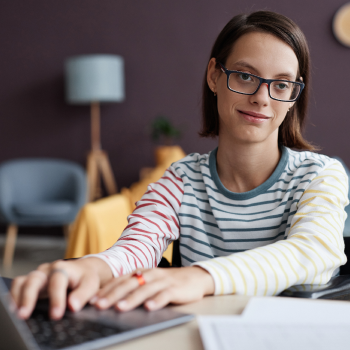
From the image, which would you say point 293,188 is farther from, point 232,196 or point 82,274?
point 82,274

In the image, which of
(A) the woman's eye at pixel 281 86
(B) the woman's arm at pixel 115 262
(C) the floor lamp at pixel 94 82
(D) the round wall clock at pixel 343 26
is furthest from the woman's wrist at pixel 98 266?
(D) the round wall clock at pixel 343 26

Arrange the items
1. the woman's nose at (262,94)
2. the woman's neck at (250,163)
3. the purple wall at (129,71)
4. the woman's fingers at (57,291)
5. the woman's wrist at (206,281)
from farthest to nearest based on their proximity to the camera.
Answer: the purple wall at (129,71)
the woman's neck at (250,163)
the woman's nose at (262,94)
the woman's wrist at (206,281)
the woman's fingers at (57,291)

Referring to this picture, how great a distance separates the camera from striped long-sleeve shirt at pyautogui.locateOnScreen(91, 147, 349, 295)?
792 mm

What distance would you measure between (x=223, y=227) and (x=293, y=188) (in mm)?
196

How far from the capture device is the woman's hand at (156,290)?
0.61 metres

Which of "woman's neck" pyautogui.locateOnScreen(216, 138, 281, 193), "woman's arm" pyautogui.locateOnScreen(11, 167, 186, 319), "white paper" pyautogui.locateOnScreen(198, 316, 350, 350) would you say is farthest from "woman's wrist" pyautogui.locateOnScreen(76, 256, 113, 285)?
"woman's neck" pyautogui.locateOnScreen(216, 138, 281, 193)

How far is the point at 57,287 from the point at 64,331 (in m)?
0.10

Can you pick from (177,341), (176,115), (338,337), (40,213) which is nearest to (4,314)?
(177,341)

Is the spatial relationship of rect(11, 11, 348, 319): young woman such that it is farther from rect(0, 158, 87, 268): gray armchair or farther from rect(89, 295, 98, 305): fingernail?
rect(0, 158, 87, 268): gray armchair

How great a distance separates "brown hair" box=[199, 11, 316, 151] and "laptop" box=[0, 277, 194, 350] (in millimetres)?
717

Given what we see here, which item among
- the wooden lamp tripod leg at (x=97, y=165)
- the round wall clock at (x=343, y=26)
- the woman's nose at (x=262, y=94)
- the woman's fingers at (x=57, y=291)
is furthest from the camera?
the wooden lamp tripod leg at (x=97, y=165)

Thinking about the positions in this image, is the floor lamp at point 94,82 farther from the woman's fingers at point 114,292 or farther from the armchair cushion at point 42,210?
the woman's fingers at point 114,292

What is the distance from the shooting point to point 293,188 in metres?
1.07

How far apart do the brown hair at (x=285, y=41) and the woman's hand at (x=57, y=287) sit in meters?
0.68
